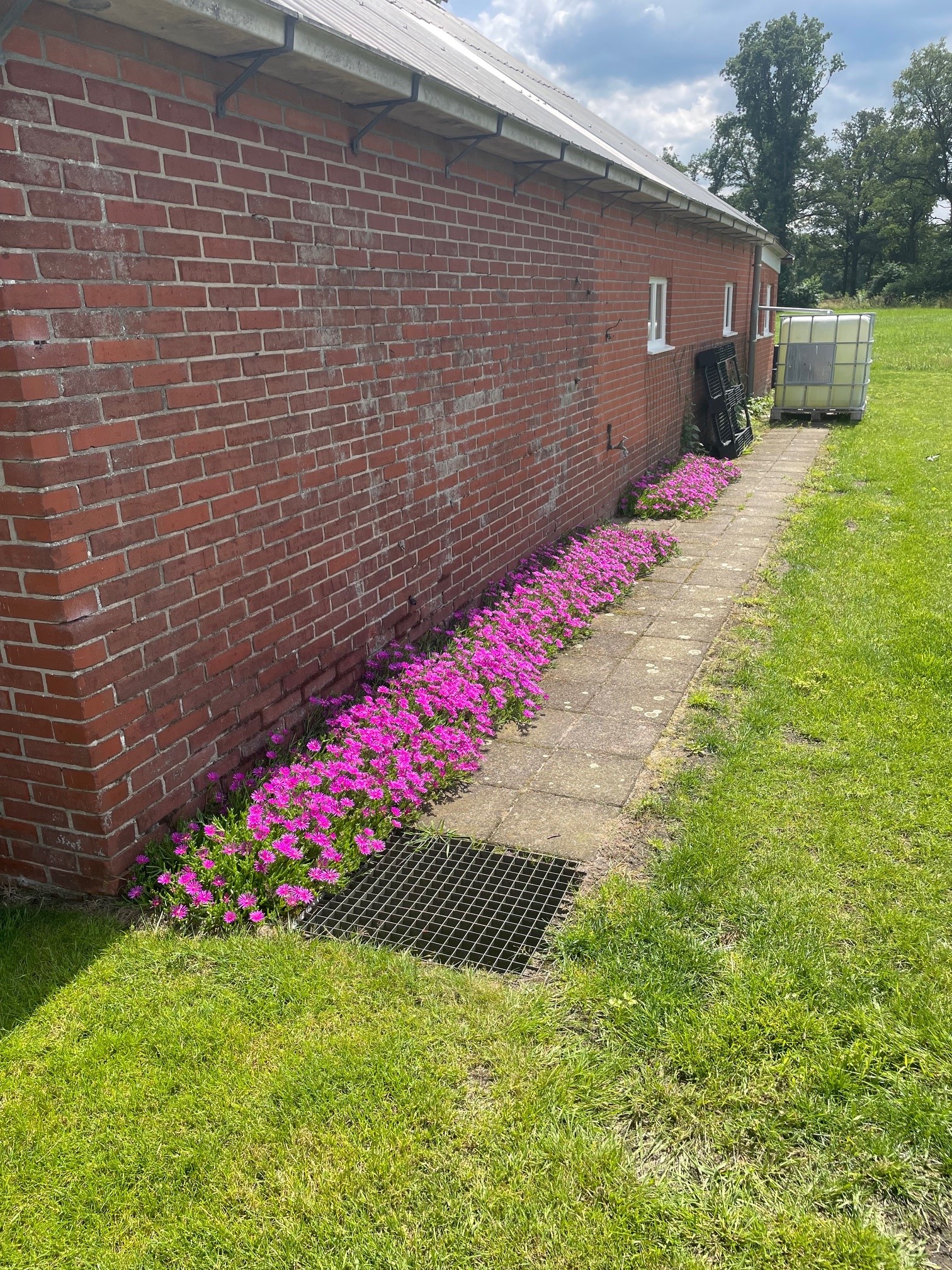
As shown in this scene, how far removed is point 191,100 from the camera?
3074 millimetres

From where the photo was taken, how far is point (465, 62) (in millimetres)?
6309

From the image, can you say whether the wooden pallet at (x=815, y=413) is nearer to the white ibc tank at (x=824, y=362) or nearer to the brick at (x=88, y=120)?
the white ibc tank at (x=824, y=362)

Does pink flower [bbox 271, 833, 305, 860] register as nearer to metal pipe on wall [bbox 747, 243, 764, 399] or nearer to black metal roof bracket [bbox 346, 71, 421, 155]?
black metal roof bracket [bbox 346, 71, 421, 155]

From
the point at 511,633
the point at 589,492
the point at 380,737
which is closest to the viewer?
the point at 380,737

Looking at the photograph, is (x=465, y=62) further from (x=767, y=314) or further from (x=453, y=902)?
(x=767, y=314)

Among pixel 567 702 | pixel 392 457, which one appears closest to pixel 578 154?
pixel 392 457

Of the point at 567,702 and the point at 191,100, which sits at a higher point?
the point at 191,100

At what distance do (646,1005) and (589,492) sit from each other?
597cm

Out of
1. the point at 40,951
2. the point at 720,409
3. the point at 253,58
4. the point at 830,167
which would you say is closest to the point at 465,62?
the point at 253,58

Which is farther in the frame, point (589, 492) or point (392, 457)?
point (589, 492)

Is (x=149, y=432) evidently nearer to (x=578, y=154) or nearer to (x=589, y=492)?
(x=578, y=154)

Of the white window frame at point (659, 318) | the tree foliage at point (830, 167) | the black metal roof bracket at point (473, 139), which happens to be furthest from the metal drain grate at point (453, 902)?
the tree foliage at point (830, 167)

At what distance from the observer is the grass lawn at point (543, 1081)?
1.97m

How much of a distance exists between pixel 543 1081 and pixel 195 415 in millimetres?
2467
